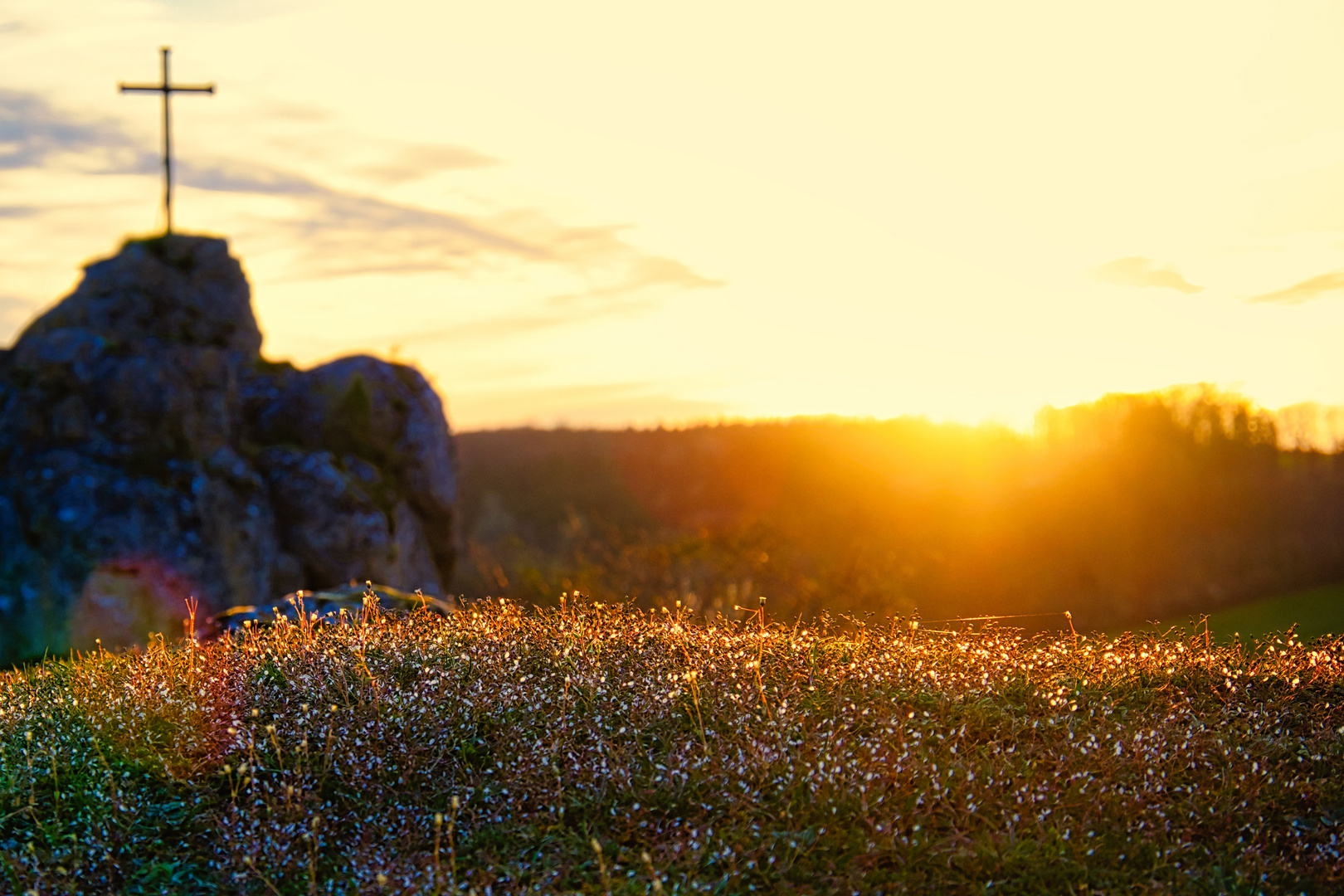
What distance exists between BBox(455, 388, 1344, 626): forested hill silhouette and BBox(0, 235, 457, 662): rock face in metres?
6.14

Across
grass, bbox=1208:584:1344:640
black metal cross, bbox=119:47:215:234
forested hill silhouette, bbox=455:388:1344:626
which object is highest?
black metal cross, bbox=119:47:215:234

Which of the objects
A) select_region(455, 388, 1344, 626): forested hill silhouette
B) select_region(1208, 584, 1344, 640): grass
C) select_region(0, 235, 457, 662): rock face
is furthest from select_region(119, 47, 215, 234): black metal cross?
select_region(1208, 584, 1344, 640): grass

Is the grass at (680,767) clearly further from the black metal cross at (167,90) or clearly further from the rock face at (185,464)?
the black metal cross at (167,90)

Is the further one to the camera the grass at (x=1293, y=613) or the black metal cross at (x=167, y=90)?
the grass at (x=1293, y=613)

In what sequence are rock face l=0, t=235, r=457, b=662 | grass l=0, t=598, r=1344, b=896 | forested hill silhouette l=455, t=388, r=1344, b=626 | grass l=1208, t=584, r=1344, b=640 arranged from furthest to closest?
grass l=1208, t=584, r=1344, b=640, forested hill silhouette l=455, t=388, r=1344, b=626, rock face l=0, t=235, r=457, b=662, grass l=0, t=598, r=1344, b=896

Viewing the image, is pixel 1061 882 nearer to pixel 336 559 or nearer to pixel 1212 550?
pixel 336 559

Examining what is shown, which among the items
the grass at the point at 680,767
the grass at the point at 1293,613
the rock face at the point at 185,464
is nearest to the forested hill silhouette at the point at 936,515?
the grass at the point at 1293,613

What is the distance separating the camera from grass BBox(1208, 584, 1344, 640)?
24.4 meters

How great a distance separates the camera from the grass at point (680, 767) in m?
4.75

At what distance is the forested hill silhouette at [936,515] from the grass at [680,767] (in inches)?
545

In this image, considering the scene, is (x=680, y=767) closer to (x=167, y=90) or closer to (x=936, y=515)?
(x=167, y=90)

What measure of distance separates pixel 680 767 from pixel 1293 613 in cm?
2754

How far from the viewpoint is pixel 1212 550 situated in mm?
30938

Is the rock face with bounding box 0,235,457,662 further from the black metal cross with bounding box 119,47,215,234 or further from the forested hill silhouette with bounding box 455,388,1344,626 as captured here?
the forested hill silhouette with bounding box 455,388,1344,626
